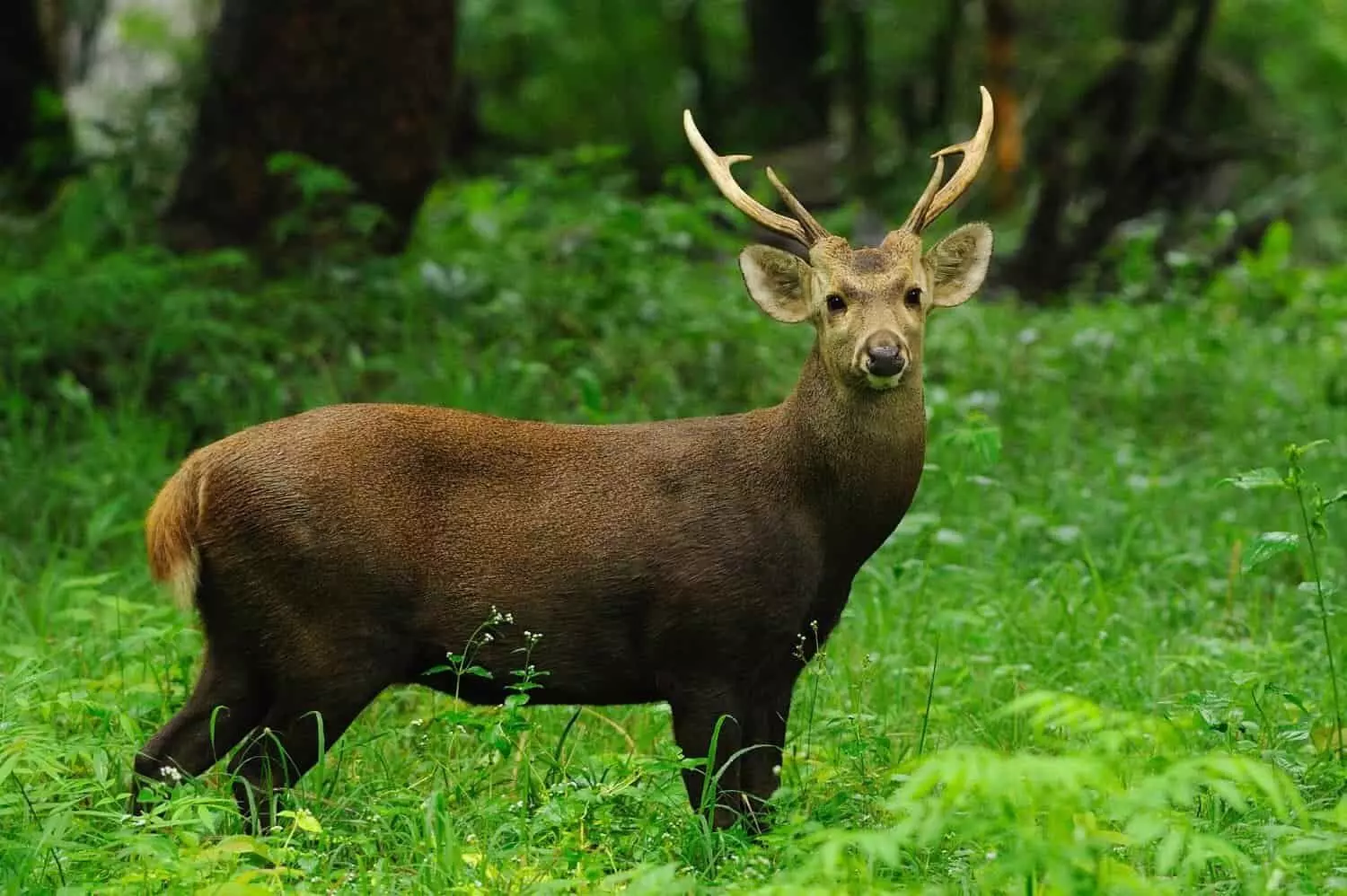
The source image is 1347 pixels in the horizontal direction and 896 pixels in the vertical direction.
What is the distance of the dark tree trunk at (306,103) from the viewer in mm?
8820

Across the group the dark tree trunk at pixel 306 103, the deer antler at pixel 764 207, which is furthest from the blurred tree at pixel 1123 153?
the deer antler at pixel 764 207

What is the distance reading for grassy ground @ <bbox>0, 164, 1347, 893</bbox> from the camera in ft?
12.8

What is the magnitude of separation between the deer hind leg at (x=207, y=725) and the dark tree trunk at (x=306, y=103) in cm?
455

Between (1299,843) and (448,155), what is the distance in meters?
12.1

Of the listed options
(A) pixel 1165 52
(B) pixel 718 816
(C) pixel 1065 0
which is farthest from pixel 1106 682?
(C) pixel 1065 0

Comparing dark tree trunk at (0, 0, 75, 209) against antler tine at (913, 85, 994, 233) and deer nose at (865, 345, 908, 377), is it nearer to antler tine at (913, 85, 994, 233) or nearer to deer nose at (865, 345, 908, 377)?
antler tine at (913, 85, 994, 233)

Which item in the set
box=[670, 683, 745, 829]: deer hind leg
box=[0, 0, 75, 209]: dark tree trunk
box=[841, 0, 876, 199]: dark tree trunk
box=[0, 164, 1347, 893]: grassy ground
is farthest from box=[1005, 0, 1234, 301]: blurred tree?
box=[670, 683, 745, 829]: deer hind leg

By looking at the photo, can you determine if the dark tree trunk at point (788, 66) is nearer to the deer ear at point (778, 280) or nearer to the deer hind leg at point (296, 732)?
the deer ear at point (778, 280)

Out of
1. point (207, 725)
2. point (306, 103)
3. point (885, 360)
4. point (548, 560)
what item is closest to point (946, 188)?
point (885, 360)

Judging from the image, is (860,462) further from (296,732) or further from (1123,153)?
(1123,153)

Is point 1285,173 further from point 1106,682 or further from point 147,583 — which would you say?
point 147,583

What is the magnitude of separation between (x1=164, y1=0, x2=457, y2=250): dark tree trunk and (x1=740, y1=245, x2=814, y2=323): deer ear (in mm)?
4273

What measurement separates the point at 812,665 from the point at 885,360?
4.91ft

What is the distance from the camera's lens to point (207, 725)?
4703 millimetres
